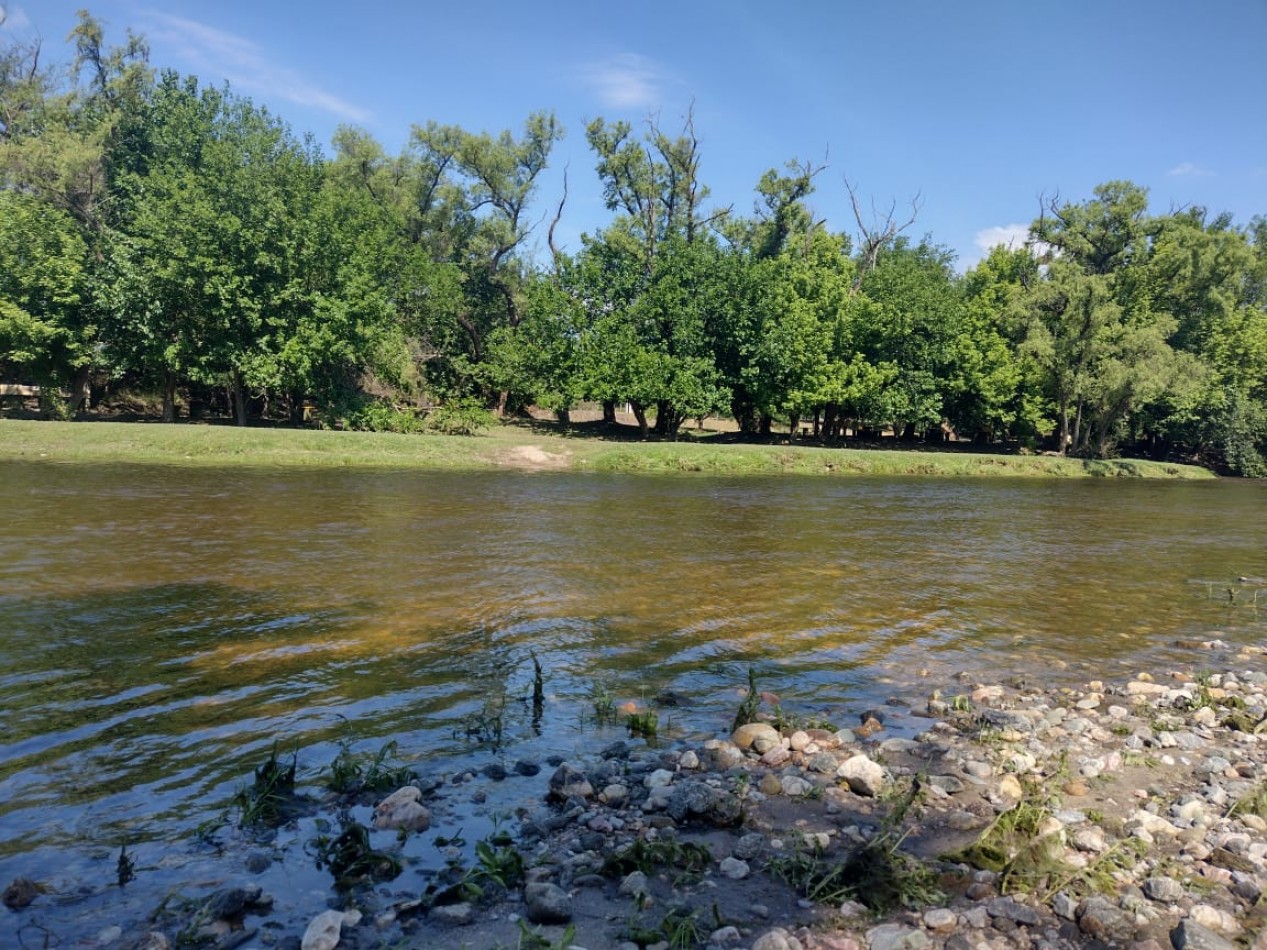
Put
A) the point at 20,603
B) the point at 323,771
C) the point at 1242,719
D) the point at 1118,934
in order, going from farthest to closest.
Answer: the point at 20,603 < the point at 1242,719 < the point at 323,771 < the point at 1118,934

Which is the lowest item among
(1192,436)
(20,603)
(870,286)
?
(20,603)

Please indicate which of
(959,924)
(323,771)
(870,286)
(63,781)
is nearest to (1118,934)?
(959,924)

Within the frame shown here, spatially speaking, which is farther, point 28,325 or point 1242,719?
point 28,325

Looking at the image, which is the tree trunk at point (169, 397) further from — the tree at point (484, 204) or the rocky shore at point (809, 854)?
the rocky shore at point (809, 854)

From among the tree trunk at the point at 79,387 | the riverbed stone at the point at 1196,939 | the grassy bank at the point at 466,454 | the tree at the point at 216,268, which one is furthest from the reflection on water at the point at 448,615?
the tree trunk at the point at 79,387

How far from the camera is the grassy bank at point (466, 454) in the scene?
109 ft

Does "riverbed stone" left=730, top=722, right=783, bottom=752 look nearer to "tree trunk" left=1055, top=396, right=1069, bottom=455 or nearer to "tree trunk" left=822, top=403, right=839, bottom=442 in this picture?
"tree trunk" left=822, top=403, right=839, bottom=442

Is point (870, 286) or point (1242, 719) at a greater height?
point (870, 286)

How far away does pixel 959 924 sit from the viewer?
425cm

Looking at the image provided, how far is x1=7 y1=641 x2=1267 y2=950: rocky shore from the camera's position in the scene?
13.7 feet

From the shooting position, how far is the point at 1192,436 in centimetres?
5572

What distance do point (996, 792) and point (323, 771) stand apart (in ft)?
17.6

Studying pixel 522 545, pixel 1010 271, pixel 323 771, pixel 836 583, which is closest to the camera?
pixel 323 771

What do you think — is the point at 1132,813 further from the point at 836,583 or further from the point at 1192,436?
the point at 1192,436
